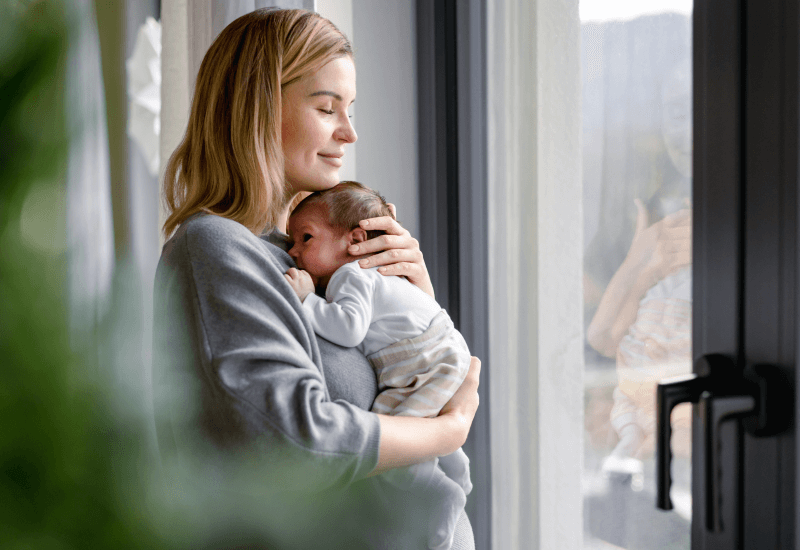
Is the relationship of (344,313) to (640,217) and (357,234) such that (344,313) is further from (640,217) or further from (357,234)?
(640,217)

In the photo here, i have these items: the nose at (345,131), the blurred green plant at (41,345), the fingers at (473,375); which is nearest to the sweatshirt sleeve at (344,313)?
the fingers at (473,375)

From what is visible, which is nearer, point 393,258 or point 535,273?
point 393,258

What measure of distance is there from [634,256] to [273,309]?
0.76m

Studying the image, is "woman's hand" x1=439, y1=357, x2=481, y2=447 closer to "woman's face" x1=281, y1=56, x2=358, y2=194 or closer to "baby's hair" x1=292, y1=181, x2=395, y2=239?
"baby's hair" x1=292, y1=181, x2=395, y2=239

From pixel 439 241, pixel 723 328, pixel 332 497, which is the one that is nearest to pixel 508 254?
pixel 439 241

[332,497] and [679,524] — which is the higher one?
[332,497]

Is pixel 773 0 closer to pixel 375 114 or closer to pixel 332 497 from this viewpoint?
pixel 332 497

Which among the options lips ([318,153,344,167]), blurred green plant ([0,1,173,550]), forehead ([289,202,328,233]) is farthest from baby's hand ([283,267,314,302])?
blurred green plant ([0,1,173,550])

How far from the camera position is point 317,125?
1.09 metres

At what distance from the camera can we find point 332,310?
958 millimetres

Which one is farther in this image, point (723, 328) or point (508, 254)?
point (508, 254)

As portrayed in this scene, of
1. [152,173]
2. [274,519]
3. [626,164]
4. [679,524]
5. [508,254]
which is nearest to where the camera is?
[274,519]

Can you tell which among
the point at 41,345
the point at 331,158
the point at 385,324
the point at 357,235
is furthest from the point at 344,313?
the point at 41,345

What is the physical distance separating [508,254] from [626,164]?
15.1 inches
